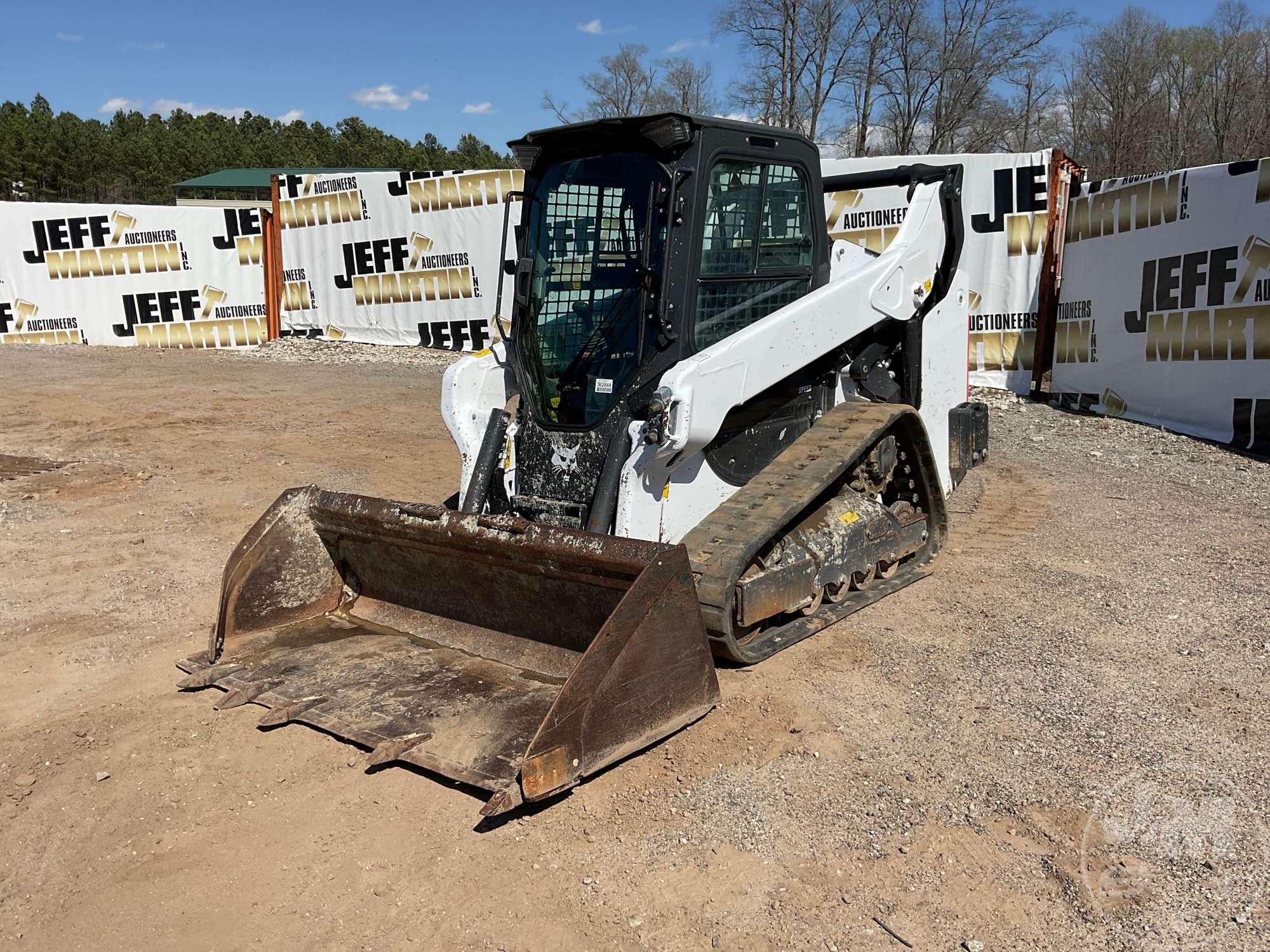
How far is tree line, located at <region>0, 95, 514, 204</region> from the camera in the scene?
5412 cm

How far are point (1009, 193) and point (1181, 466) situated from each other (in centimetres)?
414

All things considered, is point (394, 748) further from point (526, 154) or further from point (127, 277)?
point (127, 277)

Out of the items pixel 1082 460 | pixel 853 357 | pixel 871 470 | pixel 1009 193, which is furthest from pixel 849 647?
pixel 1009 193

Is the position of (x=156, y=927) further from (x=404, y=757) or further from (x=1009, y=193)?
(x=1009, y=193)

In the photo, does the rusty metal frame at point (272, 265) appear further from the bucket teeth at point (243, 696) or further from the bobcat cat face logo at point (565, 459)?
the bucket teeth at point (243, 696)

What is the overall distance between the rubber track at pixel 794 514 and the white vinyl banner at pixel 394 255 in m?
9.24

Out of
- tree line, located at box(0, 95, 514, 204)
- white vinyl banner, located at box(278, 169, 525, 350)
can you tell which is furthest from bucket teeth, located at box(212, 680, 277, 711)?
tree line, located at box(0, 95, 514, 204)

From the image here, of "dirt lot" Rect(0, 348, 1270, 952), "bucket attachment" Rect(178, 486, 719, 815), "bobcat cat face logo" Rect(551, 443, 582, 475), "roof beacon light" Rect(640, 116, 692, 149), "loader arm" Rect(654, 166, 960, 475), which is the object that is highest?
"roof beacon light" Rect(640, 116, 692, 149)

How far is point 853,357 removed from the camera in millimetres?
5578

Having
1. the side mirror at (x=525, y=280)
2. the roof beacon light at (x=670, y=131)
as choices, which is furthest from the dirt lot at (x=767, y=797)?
the roof beacon light at (x=670, y=131)

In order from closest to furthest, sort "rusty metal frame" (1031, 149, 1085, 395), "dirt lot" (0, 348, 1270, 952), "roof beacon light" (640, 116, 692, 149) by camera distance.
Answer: "dirt lot" (0, 348, 1270, 952) < "roof beacon light" (640, 116, 692, 149) < "rusty metal frame" (1031, 149, 1085, 395)

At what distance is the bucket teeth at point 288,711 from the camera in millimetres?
3848

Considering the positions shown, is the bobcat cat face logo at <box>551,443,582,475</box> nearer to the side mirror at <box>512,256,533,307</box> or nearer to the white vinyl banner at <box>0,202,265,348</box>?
the side mirror at <box>512,256,533,307</box>

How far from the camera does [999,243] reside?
37.1 feet
